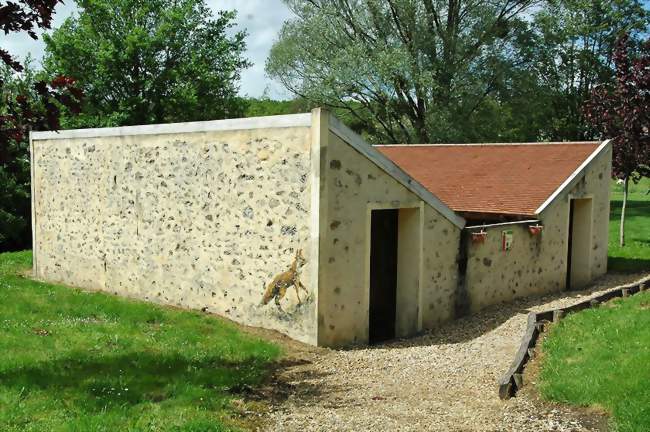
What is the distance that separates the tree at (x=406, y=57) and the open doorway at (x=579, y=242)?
10.7 meters

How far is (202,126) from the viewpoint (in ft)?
38.3

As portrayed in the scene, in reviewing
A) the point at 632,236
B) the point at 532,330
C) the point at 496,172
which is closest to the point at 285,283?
the point at 532,330

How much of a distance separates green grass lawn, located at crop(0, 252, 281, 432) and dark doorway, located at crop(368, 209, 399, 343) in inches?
105

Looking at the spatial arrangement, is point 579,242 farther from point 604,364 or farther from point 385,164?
point 604,364

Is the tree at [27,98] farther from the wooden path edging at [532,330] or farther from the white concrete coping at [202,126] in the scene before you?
the wooden path edging at [532,330]

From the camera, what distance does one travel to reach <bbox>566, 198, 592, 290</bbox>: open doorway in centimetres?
1675

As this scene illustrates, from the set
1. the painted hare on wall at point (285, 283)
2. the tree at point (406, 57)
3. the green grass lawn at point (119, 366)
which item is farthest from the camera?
the tree at point (406, 57)

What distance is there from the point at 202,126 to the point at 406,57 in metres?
16.5

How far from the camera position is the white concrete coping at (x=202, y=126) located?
10164mm

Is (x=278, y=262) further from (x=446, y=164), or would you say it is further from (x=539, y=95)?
(x=539, y=95)

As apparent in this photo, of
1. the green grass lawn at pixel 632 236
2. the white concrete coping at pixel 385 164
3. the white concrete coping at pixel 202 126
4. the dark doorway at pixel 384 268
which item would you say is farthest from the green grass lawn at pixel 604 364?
the green grass lawn at pixel 632 236

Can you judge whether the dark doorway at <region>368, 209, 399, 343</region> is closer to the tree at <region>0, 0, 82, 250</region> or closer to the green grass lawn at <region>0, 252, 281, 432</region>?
the green grass lawn at <region>0, 252, 281, 432</region>

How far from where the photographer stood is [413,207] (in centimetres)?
1125

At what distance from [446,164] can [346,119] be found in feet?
42.8
